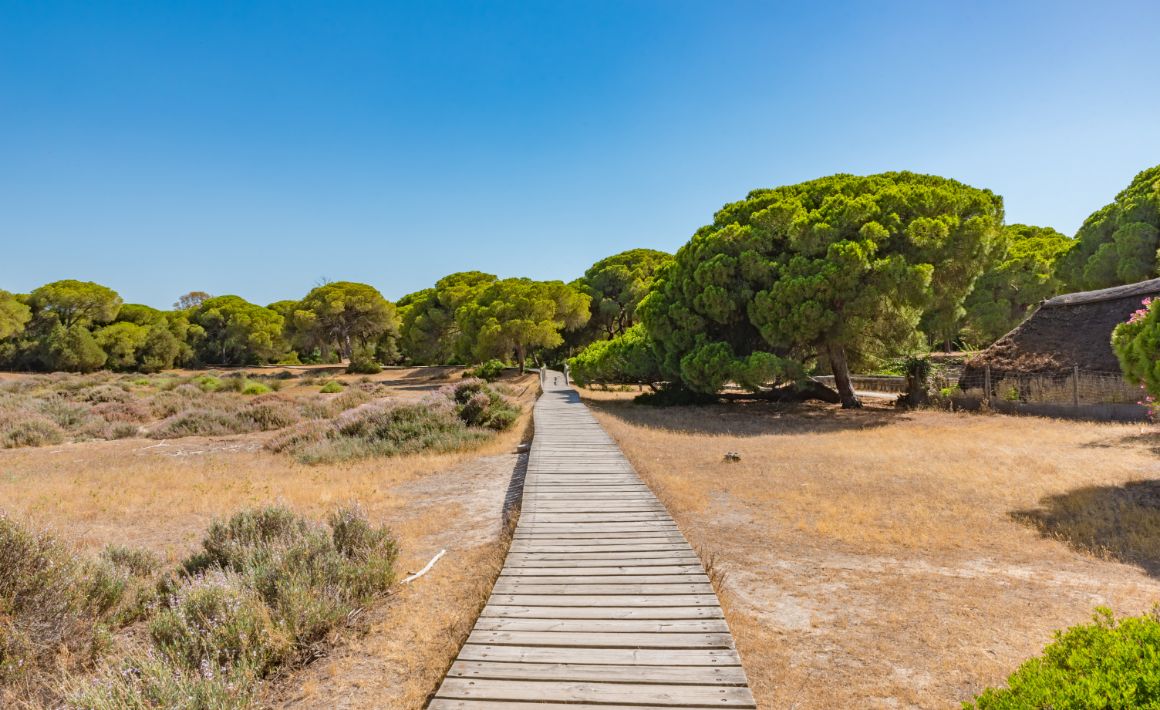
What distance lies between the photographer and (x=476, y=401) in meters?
16.8

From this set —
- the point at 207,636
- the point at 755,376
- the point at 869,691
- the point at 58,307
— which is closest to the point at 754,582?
the point at 869,691

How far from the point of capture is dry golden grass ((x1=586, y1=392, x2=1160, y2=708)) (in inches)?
150

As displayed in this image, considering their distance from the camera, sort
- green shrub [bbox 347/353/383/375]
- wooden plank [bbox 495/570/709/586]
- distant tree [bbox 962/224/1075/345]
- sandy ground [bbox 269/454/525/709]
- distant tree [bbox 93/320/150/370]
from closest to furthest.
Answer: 1. sandy ground [bbox 269/454/525/709]
2. wooden plank [bbox 495/570/709/586]
3. distant tree [bbox 962/224/1075/345]
4. distant tree [bbox 93/320/150/370]
5. green shrub [bbox 347/353/383/375]

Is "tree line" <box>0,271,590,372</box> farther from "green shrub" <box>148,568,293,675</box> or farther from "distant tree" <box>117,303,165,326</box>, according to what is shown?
"green shrub" <box>148,568,293,675</box>

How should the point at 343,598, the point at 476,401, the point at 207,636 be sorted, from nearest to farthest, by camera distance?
the point at 207,636 → the point at 343,598 → the point at 476,401

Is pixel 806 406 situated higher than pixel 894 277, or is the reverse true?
pixel 894 277

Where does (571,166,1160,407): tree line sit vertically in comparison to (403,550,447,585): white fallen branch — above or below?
above

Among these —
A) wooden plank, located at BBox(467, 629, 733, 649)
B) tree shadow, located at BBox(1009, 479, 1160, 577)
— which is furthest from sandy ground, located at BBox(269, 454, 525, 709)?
tree shadow, located at BBox(1009, 479, 1160, 577)

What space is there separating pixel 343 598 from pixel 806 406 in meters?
17.4

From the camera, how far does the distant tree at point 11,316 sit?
3756cm

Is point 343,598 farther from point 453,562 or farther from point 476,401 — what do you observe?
point 476,401

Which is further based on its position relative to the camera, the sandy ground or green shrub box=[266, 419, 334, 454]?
green shrub box=[266, 419, 334, 454]

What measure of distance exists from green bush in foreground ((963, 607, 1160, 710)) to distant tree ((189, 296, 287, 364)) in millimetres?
52717

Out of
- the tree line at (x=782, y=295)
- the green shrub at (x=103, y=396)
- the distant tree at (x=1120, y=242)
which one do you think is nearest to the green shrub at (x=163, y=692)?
the tree line at (x=782, y=295)
